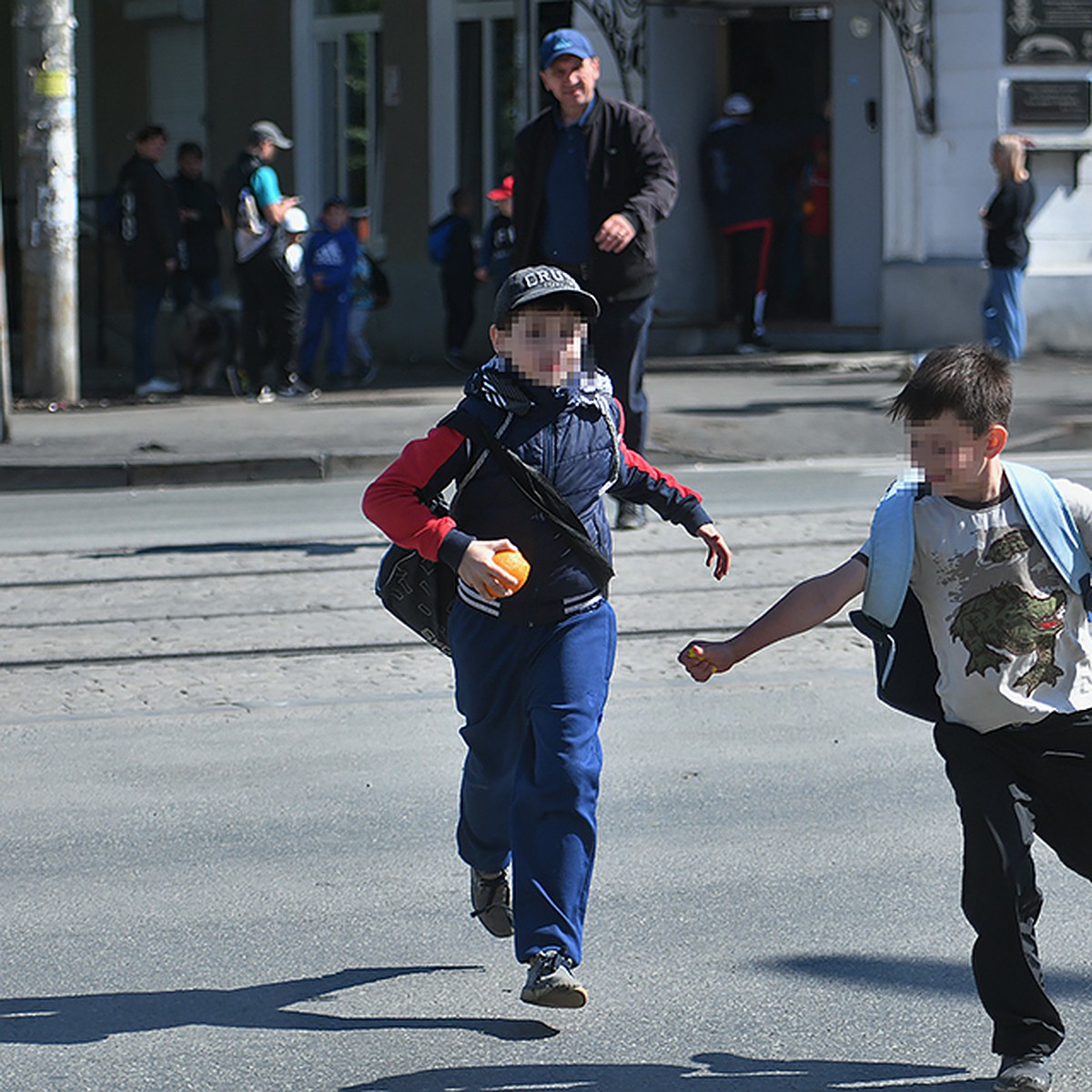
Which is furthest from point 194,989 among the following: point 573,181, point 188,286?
point 188,286

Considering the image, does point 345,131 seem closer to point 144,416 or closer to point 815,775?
point 144,416

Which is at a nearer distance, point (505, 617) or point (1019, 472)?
point (1019, 472)

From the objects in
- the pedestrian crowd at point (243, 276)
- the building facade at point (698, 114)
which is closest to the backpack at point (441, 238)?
the pedestrian crowd at point (243, 276)

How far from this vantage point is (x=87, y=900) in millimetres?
4859

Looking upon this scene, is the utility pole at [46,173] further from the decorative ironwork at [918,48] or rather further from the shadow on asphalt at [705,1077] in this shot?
the shadow on asphalt at [705,1077]

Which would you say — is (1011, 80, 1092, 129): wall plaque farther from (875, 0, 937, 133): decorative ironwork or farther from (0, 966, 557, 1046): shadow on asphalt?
(0, 966, 557, 1046): shadow on asphalt

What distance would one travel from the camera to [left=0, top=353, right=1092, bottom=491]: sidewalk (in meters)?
12.7

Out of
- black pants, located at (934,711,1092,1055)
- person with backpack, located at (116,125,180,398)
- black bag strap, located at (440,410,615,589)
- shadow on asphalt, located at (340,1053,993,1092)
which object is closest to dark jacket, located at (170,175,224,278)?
person with backpack, located at (116,125,180,398)

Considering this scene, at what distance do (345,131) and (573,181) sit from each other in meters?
13.8

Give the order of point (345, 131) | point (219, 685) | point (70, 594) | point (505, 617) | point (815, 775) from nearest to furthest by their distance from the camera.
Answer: point (505, 617) < point (815, 775) < point (219, 685) < point (70, 594) < point (345, 131)

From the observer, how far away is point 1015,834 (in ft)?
12.1

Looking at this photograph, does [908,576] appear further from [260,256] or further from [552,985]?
[260,256]

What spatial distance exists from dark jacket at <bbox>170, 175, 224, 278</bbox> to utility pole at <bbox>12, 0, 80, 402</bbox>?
2056 mm

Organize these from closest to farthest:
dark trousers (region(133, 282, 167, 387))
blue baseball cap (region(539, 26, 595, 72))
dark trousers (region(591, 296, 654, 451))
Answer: blue baseball cap (region(539, 26, 595, 72))
dark trousers (region(591, 296, 654, 451))
dark trousers (region(133, 282, 167, 387))
